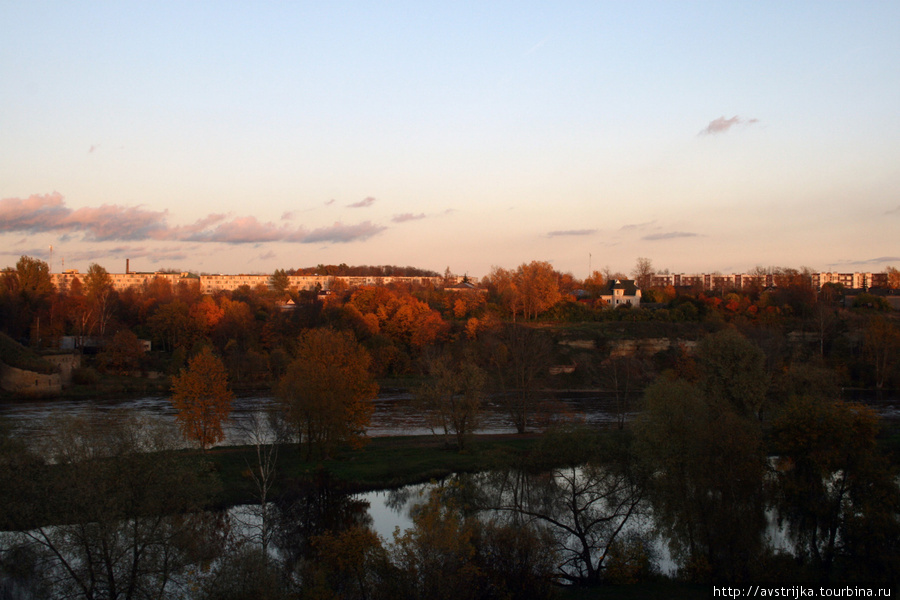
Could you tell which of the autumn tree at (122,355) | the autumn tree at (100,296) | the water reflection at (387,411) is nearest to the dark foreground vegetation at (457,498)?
the water reflection at (387,411)

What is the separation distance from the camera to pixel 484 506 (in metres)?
17.7

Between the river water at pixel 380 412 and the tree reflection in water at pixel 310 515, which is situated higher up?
the tree reflection in water at pixel 310 515

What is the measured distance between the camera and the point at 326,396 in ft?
87.6

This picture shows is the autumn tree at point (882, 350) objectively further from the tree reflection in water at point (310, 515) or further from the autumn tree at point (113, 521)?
the autumn tree at point (113, 521)

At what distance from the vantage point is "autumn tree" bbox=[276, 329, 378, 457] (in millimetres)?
26703

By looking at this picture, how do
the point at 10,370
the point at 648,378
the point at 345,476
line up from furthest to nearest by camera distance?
the point at 648,378
the point at 10,370
the point at 345,476

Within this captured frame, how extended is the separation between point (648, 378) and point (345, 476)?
1376 inches

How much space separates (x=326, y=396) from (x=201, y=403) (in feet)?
19.0

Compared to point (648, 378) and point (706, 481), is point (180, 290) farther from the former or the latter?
point (706, 481)

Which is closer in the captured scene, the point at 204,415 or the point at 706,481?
the point at 706,481

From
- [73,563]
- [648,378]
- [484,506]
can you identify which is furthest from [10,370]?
[648,378]

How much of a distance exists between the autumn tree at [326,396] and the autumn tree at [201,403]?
2.81 m

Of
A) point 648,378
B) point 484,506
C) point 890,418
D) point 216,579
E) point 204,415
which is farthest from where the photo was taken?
point 648,378

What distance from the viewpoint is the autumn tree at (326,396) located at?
1051 inches
